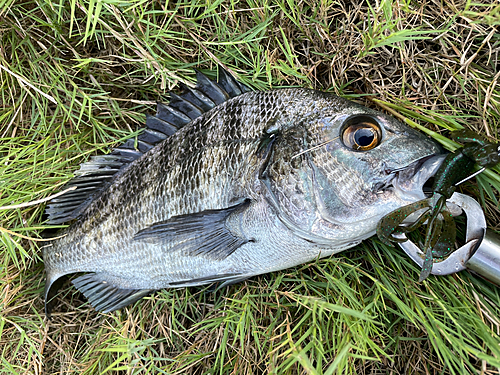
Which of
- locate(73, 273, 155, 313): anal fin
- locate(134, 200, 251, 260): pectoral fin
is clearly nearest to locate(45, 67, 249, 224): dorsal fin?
locate(73, 273, 155, 313): anal fin

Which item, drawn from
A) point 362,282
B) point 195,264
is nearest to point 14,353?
point 195,264

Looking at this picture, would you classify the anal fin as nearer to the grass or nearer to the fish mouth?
the grass

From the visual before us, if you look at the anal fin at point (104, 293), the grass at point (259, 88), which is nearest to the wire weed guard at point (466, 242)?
the grass at point (259, 88)

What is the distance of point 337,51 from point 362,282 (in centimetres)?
148

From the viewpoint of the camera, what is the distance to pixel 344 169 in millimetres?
1566

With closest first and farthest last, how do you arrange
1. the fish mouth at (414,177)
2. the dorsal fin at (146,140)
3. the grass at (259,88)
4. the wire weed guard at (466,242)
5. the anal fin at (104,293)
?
the fish mouth at (414,177) < the wire weed guard at (466,242) < the grass at (259,88) < the dorsal fin at (146,140) < the anal fin at (104,293)

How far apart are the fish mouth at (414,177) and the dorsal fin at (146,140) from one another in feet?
3.56

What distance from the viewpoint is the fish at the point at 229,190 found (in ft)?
5.13

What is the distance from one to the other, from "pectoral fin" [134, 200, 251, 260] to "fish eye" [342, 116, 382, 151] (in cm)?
61

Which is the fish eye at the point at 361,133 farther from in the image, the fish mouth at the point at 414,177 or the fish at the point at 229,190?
the fish mouth at the point at 414,177

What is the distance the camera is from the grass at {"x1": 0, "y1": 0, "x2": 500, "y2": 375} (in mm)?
1898

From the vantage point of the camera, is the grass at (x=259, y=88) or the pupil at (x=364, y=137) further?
the grass at (x=259, y=88)

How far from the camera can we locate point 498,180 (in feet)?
5.80

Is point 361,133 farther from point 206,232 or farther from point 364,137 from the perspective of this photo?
point 206,232
